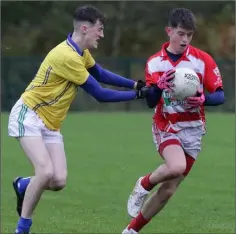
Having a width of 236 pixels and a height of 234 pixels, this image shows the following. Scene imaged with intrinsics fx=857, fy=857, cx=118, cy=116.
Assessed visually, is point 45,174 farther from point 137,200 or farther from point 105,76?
point 105,76

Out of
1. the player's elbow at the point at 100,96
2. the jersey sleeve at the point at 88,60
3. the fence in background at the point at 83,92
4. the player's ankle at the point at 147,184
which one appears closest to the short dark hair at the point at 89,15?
the jersey sleeve at the point at 88,60

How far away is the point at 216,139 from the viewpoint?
69.4 ft

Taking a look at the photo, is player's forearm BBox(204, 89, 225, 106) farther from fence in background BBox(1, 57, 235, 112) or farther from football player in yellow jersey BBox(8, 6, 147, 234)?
fence in background BBox(1, 57, 235, 112)

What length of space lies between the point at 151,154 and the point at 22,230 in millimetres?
9656

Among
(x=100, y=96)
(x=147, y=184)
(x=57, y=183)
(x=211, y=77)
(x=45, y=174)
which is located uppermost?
(x=211, y=77)

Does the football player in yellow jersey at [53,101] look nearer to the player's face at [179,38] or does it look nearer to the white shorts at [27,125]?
the white shorts at [27,125]

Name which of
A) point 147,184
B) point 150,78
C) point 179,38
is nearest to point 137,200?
point 147,184

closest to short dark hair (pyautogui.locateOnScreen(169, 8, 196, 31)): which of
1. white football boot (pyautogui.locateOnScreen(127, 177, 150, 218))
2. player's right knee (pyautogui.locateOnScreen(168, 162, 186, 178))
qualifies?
player's right knee (pyautogui.locateOnScreen(168, 162, 186, 178))

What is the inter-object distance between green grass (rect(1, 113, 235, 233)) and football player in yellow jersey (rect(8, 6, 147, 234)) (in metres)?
1.04

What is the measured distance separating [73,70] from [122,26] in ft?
121

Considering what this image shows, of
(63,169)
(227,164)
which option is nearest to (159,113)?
(63,169)

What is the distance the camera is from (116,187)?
1260 centimetres

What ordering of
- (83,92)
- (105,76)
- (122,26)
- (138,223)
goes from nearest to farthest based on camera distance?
(138,223) < (105,76) < (83,92) < (122,26)

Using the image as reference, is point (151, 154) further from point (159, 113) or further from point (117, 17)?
point (117, 17)
